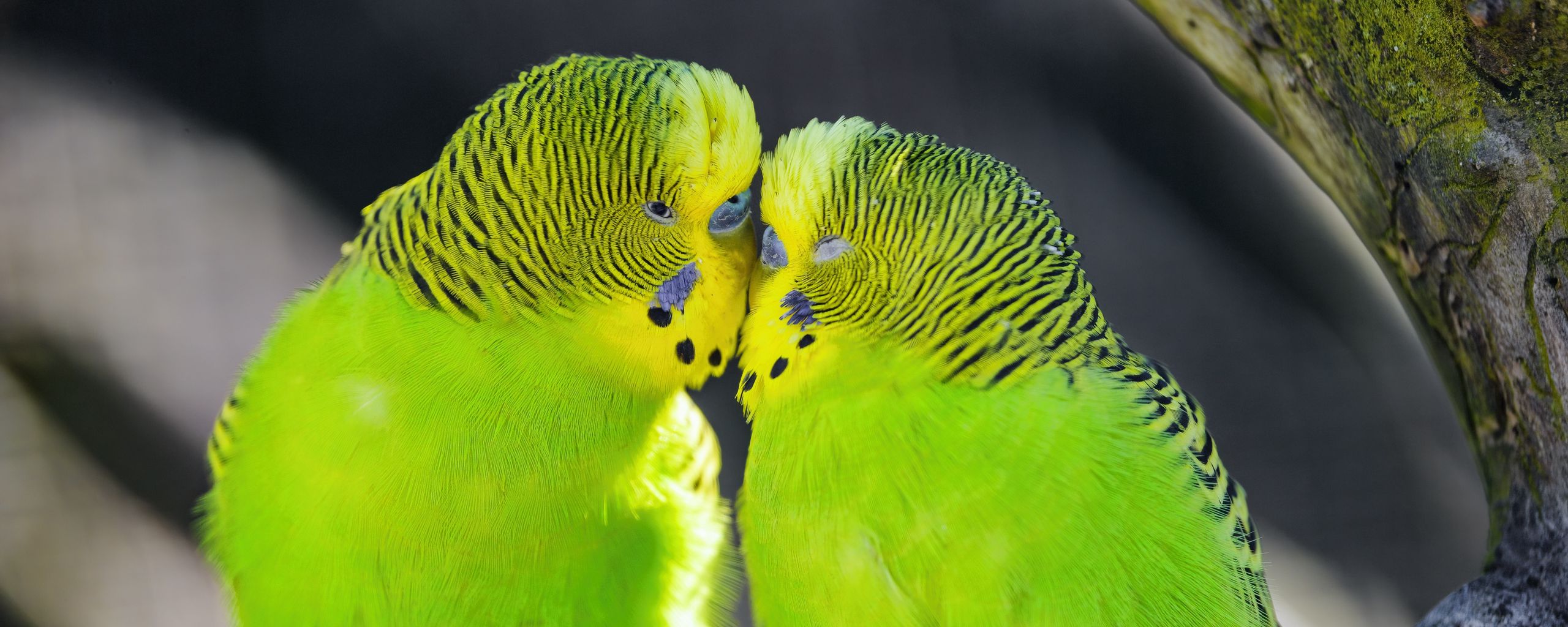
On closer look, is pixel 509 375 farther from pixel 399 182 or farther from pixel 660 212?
pixel 399 182

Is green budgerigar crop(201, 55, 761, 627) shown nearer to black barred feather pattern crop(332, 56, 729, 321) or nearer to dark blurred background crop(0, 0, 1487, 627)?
black barred feather pattern crop(332, 56, 729, 321)

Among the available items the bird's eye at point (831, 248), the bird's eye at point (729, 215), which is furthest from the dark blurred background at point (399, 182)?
the bird's eye at point (831, 248)

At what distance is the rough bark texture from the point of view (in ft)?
2.84

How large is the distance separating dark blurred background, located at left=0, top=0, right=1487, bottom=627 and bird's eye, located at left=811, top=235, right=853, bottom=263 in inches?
35.5

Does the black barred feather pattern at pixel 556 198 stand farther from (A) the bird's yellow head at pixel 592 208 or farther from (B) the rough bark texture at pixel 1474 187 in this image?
(B) the rough bark texture at pixel 1474 187

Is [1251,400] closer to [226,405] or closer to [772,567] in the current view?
[772,567]

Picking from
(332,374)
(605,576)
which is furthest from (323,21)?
(605,576)

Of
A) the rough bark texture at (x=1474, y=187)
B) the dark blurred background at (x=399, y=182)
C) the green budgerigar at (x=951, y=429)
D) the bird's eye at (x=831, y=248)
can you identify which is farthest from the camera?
the dark blurred background at (x=399, y=182)

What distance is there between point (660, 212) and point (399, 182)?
1.07 metres

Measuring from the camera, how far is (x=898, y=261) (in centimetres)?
106

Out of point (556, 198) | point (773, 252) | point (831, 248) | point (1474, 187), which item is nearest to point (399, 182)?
point (556, 198)

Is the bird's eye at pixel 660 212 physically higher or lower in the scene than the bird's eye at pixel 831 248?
lower

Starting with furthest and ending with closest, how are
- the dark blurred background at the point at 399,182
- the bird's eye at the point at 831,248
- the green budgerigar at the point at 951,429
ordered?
the dark blurred background at the point at 399,182
the bird's eye at the point at 831,248
the green budgerigar at the point at 951,429

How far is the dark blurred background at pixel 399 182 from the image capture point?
1.86 metres
